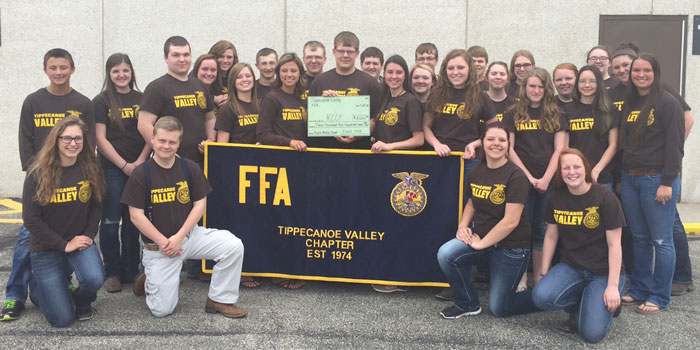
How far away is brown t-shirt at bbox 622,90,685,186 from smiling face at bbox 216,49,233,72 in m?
3.61

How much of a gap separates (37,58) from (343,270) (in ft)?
22.6

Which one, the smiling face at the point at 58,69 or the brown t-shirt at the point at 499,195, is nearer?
the brown t-shirt at the point at 499,195

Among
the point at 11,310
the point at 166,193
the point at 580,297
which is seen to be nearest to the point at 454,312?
the point at 580,297

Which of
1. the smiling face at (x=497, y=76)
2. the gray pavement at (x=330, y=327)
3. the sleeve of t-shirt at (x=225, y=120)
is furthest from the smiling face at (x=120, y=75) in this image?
the smiling face at (x=497, y=76)

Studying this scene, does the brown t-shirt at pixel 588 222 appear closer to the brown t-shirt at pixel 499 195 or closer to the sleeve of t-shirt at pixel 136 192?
the brown t-shirt at pixel 499 195

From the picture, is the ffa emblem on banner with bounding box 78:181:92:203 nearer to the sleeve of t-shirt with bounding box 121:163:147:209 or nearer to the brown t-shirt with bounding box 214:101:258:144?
the sleeve of t-shirt with bounding box 121:163:147:209

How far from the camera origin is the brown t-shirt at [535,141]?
491cm

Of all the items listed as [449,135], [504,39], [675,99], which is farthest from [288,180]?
[504,39]

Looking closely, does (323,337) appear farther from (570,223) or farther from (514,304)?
(570,223)

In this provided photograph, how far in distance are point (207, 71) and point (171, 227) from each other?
184 centimetres

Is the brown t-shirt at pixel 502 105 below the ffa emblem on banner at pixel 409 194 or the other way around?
the other way around

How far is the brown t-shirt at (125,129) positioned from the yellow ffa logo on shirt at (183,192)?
85 centimetres

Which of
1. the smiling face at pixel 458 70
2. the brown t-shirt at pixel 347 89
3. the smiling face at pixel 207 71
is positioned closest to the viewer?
the smiling face at pixel 458 70

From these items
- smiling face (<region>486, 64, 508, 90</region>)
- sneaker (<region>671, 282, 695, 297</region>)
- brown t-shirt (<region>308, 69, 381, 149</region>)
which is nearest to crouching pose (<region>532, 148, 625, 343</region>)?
sneaker (<region>671, 282, 695, 297</region>)
